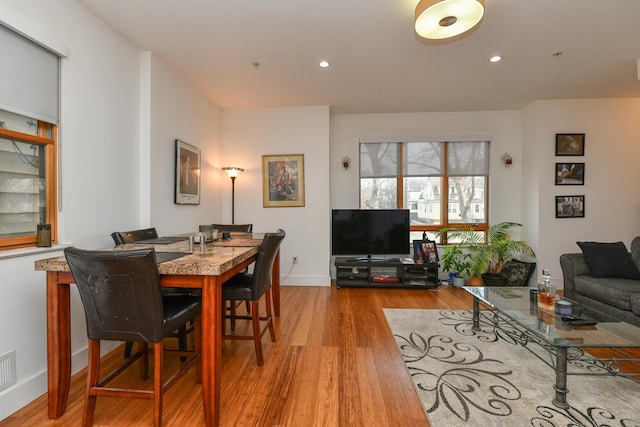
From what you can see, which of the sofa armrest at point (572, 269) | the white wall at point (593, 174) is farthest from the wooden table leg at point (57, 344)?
the white wall at point (593, 174)

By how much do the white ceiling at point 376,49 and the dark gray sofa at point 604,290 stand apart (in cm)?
206

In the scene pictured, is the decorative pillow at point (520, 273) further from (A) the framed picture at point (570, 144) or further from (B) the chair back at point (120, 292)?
(B) the chair back at point (120, 292)

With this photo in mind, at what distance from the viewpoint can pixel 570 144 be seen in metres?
3.97

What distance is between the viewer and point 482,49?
106 inches

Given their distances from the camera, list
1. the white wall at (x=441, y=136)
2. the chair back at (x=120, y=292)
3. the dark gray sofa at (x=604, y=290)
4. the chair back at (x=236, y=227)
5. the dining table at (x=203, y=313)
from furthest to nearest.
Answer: the white wall at (x=441, y=136) < the chair back at (x=236, y=227) < the dark gray sofa at (x=604, y=290) < the dining table at (x=203, y=313) < the chair back at (x=120, y=292)

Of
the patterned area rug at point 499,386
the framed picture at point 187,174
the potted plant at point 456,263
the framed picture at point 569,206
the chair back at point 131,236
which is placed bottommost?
the patterned area rug at point 499,386

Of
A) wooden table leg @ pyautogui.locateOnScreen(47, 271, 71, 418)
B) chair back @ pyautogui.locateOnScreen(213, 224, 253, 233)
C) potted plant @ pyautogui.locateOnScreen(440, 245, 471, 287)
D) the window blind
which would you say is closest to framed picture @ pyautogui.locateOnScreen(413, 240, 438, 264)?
potted plant @ pyautogui.locateOnScreen(440, 245, 471, 287)

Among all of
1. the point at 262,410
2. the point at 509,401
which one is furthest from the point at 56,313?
the point at 509,401

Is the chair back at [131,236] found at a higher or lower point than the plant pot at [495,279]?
higher

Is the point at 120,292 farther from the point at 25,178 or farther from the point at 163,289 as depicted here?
the point at 25,178

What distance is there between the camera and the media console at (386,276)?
4012mm

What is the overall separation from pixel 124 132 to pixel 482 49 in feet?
11.2

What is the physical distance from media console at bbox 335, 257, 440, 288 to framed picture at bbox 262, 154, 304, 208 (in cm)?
118

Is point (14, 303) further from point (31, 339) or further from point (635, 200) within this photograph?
point (635, 200)
